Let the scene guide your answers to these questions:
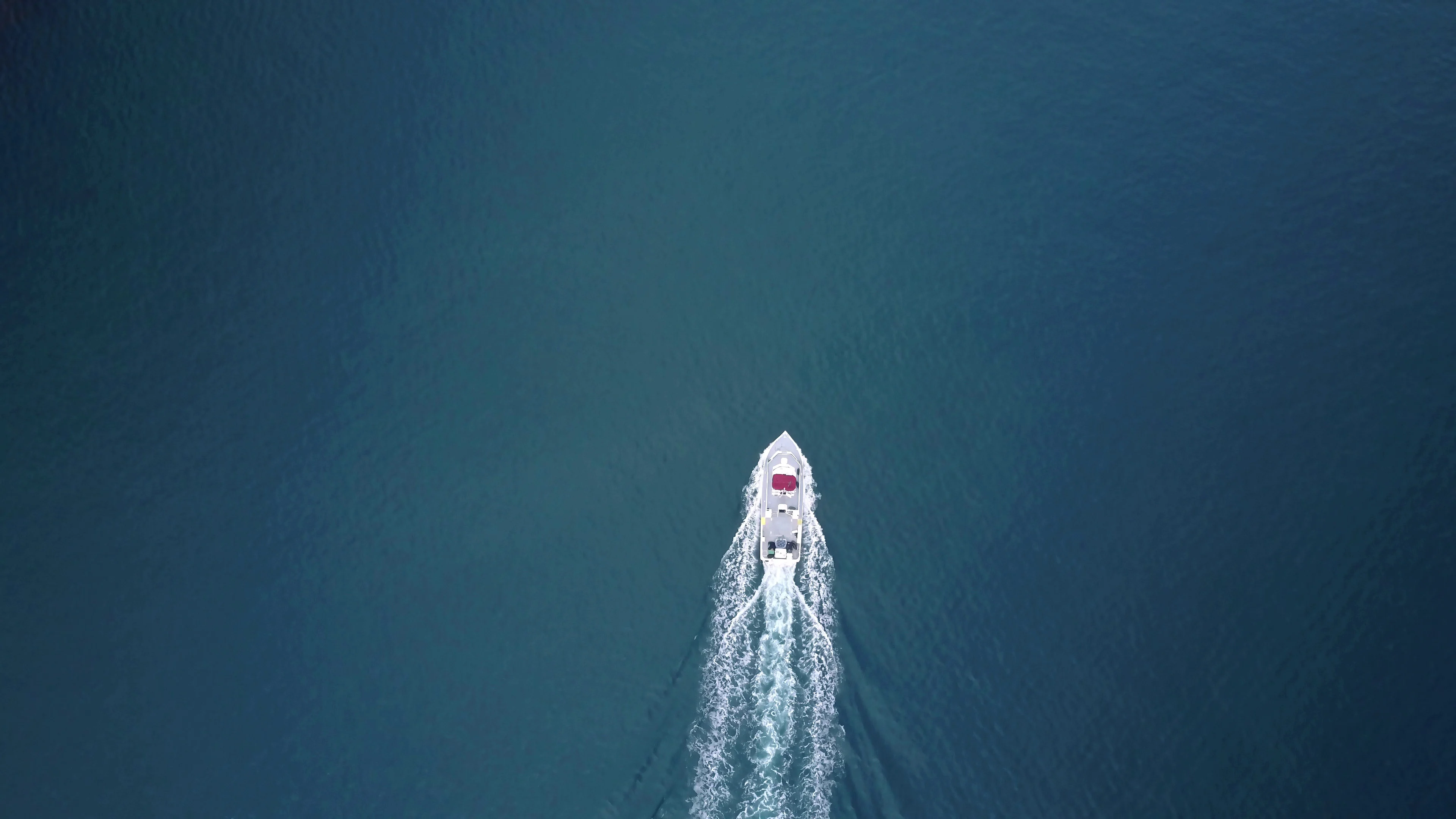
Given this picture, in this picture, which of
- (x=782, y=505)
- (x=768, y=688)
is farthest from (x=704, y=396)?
(x=768, y=688)

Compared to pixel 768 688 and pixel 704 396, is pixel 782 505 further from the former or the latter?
pixel 768 688

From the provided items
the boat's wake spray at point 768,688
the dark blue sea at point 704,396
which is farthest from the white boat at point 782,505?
the dark blue sea at point 704,396

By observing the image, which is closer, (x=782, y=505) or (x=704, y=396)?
(x=782, y=505)

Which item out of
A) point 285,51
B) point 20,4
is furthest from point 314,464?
point 20,4

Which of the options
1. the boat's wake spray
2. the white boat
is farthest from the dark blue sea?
the white boat

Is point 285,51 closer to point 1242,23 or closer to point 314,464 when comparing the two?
point 314,464

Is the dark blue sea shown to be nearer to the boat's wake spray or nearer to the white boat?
the boat's wake spray
